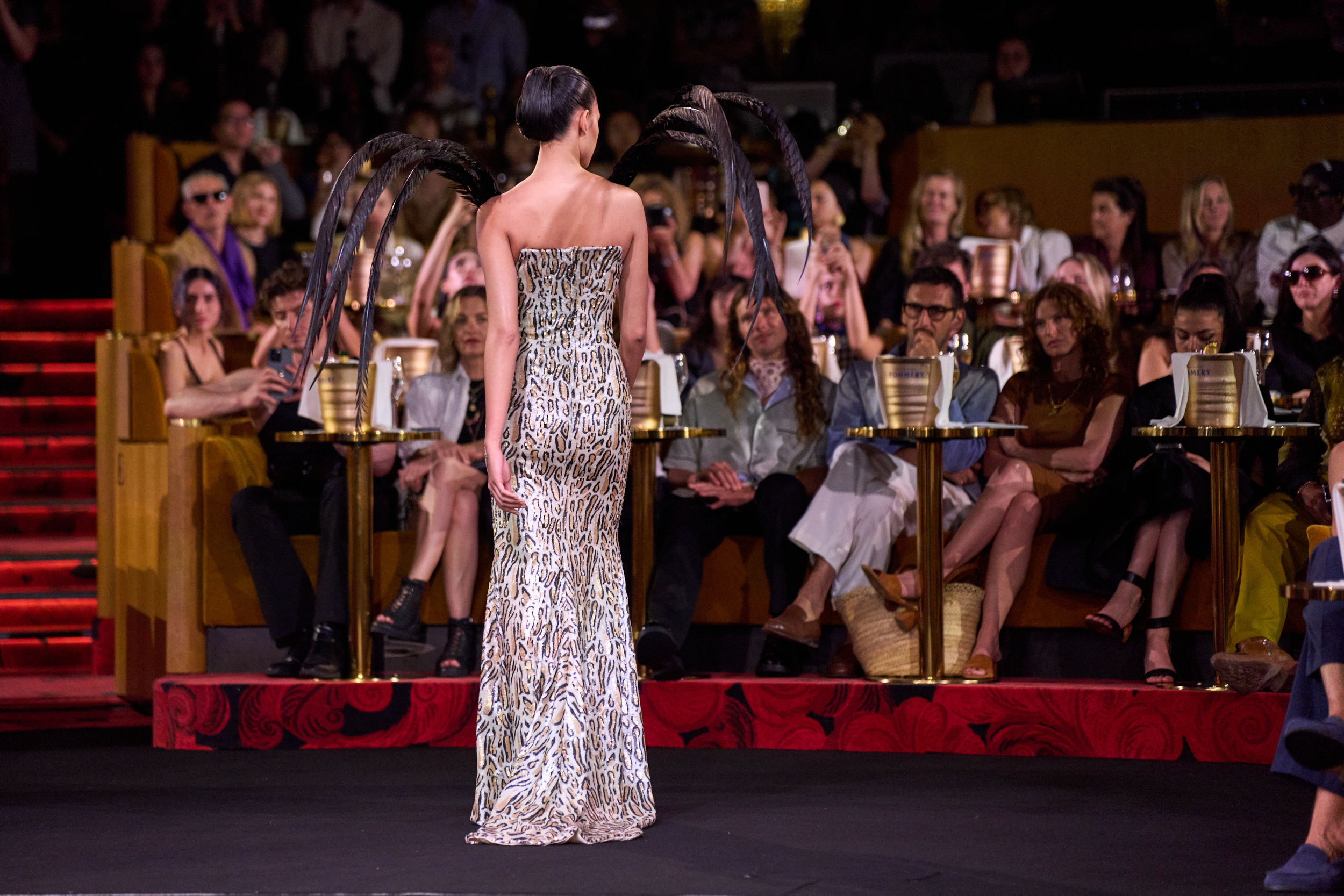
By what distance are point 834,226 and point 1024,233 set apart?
820 mm

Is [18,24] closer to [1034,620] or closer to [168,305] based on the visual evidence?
[168,305]

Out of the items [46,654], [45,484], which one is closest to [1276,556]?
[46,654]

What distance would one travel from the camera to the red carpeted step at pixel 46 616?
273 inches

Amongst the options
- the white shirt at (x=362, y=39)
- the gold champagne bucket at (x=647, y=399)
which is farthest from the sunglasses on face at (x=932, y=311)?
the white shirt at (x=362, y=39)

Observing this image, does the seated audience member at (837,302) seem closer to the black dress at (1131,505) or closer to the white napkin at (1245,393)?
the black dress at (1131,505)

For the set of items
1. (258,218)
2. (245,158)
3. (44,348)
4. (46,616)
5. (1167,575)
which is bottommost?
(46,616)

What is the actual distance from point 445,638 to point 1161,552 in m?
2.21

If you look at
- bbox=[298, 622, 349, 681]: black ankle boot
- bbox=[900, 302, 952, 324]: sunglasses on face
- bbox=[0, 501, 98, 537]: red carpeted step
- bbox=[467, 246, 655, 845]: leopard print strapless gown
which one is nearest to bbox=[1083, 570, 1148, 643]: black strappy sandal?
bbox=[900, 302, 952, 324]: sunglasses on face

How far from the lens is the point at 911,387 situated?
187 inches

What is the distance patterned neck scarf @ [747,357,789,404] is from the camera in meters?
5.66

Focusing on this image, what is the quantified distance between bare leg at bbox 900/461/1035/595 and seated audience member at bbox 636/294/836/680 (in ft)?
1.39

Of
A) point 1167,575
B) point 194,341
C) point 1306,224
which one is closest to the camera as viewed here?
point 1167,575

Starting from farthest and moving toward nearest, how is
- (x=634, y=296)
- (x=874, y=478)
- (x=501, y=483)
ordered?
(x=874, y=478), (x=634, y=296), (x=501, y=483)

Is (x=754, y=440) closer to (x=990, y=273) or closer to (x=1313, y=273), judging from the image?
(x=990, y=273)
